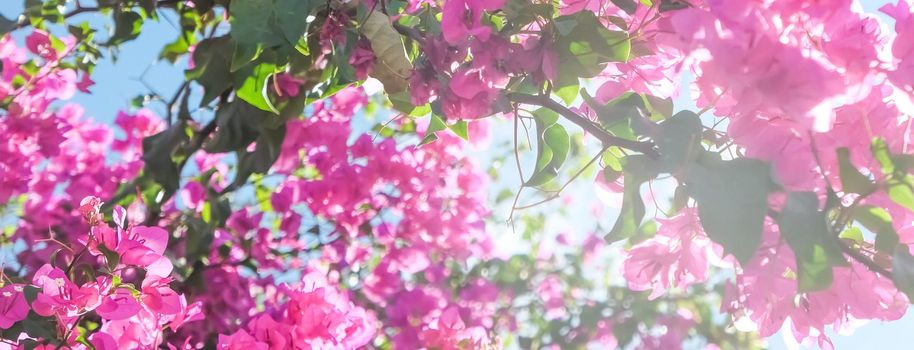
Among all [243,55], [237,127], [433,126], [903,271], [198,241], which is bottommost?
[198,241]

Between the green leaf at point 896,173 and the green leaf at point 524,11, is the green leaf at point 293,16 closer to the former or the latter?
the green leaf at point 524,11

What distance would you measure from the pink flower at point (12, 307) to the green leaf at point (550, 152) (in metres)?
0.53

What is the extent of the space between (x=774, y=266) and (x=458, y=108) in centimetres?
35

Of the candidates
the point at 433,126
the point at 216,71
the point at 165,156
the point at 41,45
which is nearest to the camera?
the point at 433,126

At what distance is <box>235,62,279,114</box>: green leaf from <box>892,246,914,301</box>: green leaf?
0.77 metres

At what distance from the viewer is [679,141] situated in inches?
30.5

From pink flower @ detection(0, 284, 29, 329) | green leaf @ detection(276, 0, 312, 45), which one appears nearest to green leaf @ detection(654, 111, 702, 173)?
green leaf @ detection(276, 0, 312, 45)

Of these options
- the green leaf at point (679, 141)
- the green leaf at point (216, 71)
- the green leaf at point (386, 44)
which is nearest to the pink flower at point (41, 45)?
the green leaf at point (216, 71)

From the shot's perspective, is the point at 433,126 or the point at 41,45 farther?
the point at 41,45

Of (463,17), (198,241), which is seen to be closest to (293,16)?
(463,17)

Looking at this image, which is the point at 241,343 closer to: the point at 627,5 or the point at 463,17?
the point at 463,17

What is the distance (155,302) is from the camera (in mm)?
877

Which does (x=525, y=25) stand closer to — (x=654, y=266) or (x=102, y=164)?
(x=654, y=266)

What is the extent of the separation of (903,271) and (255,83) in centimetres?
81
